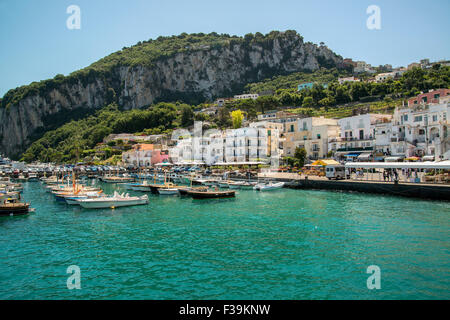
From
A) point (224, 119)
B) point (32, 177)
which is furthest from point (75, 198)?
point (224, 119)

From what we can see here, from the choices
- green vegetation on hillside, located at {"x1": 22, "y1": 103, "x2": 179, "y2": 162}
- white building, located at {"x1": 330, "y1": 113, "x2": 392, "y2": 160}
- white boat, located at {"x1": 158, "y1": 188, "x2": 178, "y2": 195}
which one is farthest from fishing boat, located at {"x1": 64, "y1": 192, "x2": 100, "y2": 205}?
green vegetation on hillside, located at {"x1": 22, "y1": 103, "x2": 179, "y2": 162}

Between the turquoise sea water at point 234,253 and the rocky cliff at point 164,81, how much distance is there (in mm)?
158467

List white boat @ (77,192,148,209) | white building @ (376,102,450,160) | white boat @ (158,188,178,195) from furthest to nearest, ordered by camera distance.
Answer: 1. white boat @ (158,188,178,195)
2. white building @ (376,102,450,160)
3. white boat @ (77,192,148,209)

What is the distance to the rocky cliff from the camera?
557ft

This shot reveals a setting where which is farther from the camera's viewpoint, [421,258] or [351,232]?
[351,232]

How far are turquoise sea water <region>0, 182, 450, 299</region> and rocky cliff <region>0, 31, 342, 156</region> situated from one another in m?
158

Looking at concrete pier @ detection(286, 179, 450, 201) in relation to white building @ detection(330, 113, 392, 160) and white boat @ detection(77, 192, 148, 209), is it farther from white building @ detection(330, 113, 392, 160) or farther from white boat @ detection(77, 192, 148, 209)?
white boat @ detection(77, 192, 148, 209)

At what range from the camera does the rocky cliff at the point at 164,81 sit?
170 m

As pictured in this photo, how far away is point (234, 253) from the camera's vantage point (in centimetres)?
1673

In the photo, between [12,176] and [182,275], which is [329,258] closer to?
[182,275]

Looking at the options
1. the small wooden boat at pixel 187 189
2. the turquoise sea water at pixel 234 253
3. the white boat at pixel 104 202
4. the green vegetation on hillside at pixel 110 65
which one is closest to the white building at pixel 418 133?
the turquoise sea water at pixel 234 253

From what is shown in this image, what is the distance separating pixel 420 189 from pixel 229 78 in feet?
529
